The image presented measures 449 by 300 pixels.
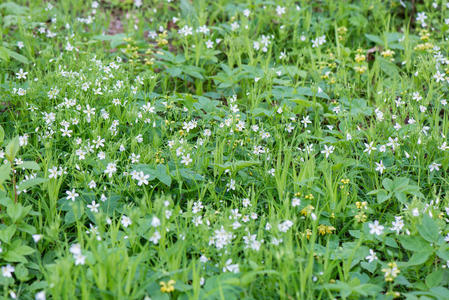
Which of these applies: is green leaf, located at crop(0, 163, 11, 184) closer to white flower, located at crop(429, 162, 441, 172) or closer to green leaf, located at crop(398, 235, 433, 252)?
green leaf, located at crop(398, 235, 433, 252)

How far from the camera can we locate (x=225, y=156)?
133 inches

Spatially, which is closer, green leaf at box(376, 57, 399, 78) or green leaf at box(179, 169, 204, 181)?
green leaf at box(179, 169, 204, 181)

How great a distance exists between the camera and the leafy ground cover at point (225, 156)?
99.6 inches

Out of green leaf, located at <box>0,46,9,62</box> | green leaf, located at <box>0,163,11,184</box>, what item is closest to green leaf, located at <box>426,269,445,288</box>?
green leaf, located at <box>0,163,11,184</box>

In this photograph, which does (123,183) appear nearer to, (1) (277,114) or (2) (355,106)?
(1) (277,114)

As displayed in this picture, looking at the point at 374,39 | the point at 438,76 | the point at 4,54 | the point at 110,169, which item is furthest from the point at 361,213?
the point at 4,54

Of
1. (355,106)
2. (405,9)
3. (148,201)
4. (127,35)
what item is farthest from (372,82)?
(148,201)

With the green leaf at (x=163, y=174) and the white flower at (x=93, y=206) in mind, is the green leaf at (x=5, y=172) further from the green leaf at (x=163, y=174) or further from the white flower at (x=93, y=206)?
the green leaf at (x=163, y=174)

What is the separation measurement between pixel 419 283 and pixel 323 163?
0.95 metres

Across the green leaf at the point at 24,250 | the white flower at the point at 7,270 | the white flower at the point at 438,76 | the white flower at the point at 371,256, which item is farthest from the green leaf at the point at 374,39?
the white flower at the point at 7,270

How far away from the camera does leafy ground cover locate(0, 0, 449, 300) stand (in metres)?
2.53

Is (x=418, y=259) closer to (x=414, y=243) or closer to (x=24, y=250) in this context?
(x=414, y=243)

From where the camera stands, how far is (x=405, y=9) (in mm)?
5367

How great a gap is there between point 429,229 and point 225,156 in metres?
1.35
